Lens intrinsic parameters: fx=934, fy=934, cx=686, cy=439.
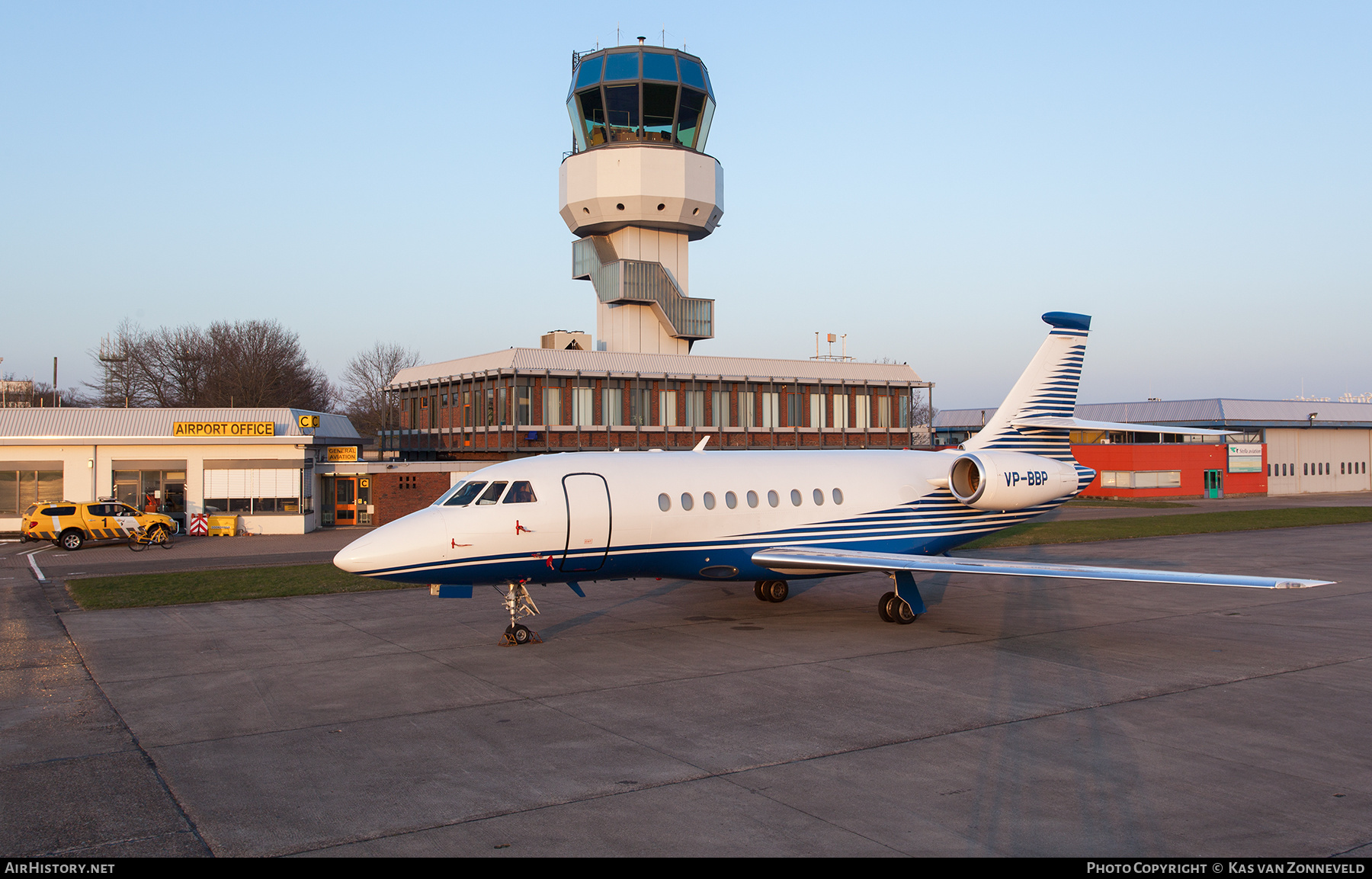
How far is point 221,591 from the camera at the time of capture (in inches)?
822

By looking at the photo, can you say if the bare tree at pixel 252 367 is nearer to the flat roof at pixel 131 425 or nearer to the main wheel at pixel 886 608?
the flat roof at pixel 131 425

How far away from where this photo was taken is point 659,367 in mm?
43969

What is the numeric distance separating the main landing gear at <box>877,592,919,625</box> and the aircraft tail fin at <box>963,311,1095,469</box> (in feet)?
14.6

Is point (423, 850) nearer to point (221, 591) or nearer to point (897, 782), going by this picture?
point (897, 782)

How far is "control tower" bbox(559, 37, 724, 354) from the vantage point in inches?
1892

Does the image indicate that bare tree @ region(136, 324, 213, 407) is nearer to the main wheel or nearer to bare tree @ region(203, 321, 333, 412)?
bare tree @ region(203, 321, 333, 412)

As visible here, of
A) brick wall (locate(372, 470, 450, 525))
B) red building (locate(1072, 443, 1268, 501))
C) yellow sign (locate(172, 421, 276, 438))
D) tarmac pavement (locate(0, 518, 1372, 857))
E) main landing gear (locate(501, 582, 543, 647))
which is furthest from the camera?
red building (locate(1072, 443, 1268, 501))

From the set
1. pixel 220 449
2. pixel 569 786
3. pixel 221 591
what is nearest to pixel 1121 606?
pixel 569 786

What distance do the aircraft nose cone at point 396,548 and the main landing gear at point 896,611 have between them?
8.02 metres

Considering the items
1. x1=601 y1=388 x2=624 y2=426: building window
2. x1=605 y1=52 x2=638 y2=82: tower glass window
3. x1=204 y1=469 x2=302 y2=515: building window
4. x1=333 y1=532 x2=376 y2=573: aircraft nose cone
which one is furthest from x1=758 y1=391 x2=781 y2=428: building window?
x1=333 y1=532 x2=376 y2=573: aircraft nose cone

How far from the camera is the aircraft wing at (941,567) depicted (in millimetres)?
13672

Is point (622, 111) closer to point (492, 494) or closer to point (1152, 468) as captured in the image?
point (492, 494)

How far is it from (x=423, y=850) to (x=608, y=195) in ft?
145

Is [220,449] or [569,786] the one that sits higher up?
[220,449]
